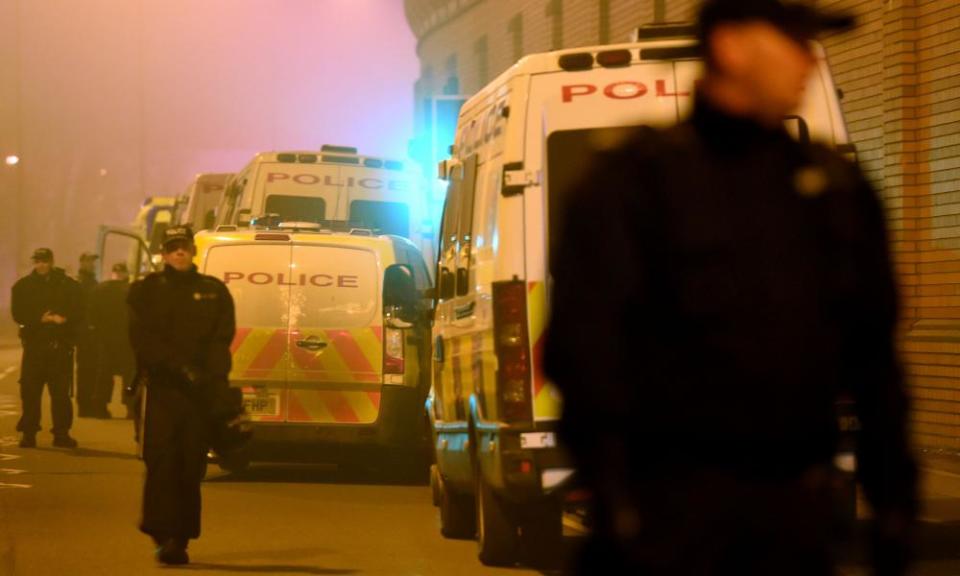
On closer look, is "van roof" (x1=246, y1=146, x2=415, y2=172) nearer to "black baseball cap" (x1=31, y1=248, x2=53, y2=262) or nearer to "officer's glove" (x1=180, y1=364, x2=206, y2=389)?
"black baseball cap" (x1=31, y1=248, x2=53, y2=262)

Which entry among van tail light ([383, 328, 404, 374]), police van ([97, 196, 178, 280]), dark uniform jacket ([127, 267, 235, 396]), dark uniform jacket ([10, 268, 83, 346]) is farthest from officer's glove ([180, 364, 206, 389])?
police van ([97, 196, 178, 280])

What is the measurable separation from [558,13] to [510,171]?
20.9 meters

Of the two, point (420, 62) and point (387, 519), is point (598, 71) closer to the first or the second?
point (387, 519)

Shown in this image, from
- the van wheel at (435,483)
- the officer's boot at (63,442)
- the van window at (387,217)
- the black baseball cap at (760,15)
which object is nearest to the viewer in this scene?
the black baseball cap at (760,15)

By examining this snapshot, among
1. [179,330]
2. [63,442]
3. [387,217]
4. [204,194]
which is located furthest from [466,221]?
[204,194]

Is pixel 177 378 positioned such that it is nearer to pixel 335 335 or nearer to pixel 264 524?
pixel 264 524

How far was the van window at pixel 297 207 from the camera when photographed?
19688mm

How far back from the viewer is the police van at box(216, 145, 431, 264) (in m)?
19.5

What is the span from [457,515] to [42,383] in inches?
324

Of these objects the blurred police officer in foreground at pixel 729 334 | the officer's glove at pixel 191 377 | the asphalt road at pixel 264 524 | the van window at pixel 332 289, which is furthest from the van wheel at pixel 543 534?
the blurred police officer in foreground at pixel 729 334

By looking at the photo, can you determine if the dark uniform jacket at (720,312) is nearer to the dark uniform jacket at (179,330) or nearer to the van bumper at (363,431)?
the dark uniform jacket at (179,330)

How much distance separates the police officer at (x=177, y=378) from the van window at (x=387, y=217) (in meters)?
9.37

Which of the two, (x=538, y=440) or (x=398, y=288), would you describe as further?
(x=398, y=288)

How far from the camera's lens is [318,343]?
14.3m
